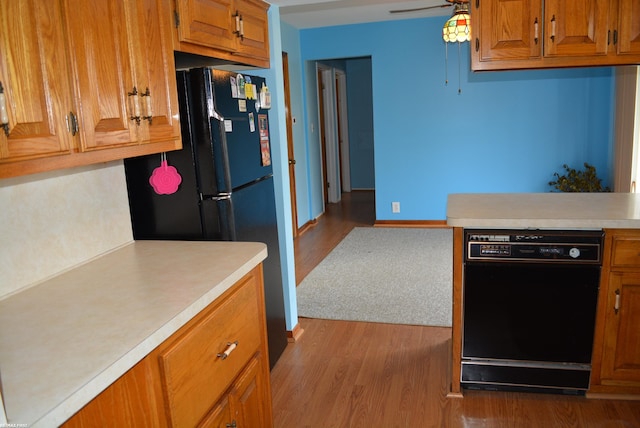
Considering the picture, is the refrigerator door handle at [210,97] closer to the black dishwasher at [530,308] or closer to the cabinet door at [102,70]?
the cabinet door at [102,70]

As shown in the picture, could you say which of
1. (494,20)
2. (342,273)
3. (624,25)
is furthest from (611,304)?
(342,273)

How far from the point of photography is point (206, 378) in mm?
1423

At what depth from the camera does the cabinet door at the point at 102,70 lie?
4.23 ft

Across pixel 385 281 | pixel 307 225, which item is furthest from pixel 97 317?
pixel 307 225

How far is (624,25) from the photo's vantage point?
7.25ft

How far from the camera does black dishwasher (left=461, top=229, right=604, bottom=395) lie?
2.20m

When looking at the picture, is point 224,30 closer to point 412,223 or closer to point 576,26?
point 576,26

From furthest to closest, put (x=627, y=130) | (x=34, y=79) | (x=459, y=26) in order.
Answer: (x=627, y=130)
(x=459, y=26)
(x=34, y=79)

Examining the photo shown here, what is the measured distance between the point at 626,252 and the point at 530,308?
472mm

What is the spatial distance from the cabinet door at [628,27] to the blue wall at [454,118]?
3199mm

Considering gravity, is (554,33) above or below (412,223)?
above

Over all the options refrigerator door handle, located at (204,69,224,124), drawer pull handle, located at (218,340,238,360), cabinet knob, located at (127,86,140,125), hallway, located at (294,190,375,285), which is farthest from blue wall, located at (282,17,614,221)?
drawer pull handle, located at (218,340,238,360)

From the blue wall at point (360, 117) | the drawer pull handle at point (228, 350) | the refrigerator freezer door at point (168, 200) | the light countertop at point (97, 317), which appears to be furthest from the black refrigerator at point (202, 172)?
the blue wall at point (360, 117)

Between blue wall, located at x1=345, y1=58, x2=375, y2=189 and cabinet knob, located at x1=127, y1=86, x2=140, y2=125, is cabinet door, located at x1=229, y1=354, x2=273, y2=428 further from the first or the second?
blue wall, located at x1=345, y1=58, x2=375, y2=189
